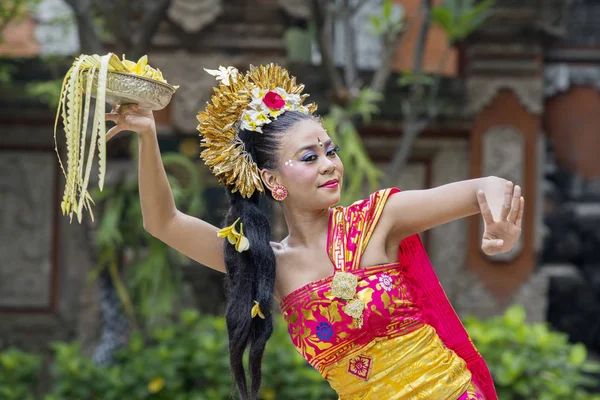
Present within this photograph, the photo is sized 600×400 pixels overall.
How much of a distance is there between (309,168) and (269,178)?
16cm

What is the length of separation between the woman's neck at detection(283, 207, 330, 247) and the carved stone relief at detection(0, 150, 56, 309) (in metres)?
4.44

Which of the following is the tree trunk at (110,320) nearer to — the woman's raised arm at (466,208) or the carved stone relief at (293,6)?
the carved stone relief at (293,6)

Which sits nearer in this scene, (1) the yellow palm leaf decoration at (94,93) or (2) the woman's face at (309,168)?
(1) the yellow palm leaf decoration at (94,93)

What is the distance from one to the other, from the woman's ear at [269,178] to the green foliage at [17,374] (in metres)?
3.79

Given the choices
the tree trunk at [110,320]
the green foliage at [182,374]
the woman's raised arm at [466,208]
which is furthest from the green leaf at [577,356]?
the woman's raised arm at [466,208]

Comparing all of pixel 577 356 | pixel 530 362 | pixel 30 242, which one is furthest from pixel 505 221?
pixel 30 242

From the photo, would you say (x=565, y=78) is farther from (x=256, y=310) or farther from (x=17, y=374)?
(x=256, y=310)

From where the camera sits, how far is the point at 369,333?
2.86 meters

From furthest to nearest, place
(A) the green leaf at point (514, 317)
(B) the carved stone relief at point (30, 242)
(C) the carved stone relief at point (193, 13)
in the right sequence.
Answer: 1. (B) the carved stone relief at point (30, 242)
2. (C) the carved stone relief at point (193, 13)
3. (A) the green leaf at point (514, 317)

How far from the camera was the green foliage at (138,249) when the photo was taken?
241 inches

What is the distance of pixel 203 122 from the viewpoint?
307 cm

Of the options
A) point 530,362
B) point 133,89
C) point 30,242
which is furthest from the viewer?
point 30,242

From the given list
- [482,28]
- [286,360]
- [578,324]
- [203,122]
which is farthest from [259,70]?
[578,324]

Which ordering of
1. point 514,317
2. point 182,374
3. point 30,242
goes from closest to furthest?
1. point 182,374
2. point 514,317
3. point 30,242
